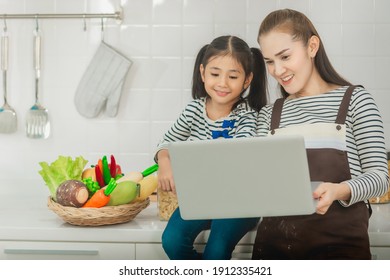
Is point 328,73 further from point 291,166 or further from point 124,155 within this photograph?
point 124,155

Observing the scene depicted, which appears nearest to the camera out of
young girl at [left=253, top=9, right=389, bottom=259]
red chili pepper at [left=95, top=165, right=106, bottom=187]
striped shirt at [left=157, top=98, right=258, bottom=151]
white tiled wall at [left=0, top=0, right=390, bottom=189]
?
young girl at [left=253, top=9, right=389, bottom=259]

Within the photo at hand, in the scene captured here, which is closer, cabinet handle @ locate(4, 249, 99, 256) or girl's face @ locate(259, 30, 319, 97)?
girl's face @ locate(259, 30, 319, 97)

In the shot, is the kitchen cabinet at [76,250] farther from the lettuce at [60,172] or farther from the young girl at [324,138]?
the young girl at [324,138]

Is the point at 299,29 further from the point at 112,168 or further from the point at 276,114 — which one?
the point at 112,168

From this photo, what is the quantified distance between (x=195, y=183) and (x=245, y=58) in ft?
0.91

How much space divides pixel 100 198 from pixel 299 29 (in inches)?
15.9

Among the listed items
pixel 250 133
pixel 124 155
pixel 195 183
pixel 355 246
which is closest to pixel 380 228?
pixel 355 246

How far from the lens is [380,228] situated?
3.22 feet

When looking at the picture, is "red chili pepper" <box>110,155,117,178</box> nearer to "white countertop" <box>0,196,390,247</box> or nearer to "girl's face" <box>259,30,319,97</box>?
"white countertop" <box>0,196,390,247</box>

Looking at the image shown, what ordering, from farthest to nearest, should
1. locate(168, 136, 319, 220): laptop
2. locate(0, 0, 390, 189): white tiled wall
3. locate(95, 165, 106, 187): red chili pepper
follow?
locate(0, 0, 390, 189): white tiled wall, locate(95, 165, 106, 187): red chili pepper, locate(168, 136, 319, 220): laptop

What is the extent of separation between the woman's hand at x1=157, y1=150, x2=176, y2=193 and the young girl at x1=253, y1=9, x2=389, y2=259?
167mm

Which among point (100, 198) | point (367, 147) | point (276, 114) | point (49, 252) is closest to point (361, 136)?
point (367, 147)

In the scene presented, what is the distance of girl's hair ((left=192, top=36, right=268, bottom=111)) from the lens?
3.09 feet

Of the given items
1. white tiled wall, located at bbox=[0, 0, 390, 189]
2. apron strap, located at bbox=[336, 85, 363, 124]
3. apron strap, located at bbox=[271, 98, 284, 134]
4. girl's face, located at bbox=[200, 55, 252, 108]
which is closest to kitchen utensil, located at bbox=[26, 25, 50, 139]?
white tiled wall, located at bbox=[0, 0, 390, 189]
